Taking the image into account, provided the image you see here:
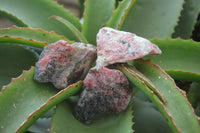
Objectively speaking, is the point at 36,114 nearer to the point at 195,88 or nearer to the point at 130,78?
the point at 130,78

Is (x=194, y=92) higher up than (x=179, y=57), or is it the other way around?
(x=179, y=57)

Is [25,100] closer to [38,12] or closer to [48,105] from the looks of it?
[48,105]

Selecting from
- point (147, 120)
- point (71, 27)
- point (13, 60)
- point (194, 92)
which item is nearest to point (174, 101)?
point (147, 120)

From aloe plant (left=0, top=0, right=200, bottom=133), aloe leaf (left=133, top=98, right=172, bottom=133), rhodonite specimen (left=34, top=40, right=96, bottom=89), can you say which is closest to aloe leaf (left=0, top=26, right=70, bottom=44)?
aloe plant (left=0, top=0, right=200, bottom=133)

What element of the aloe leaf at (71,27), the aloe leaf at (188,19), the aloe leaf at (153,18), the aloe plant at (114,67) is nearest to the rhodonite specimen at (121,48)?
the aloe plant at (114,67)

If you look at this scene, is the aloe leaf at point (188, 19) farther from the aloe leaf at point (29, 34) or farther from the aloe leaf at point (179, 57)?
the aloe leaf at point (29, 34)

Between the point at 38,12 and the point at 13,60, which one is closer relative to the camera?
the point at 13,60

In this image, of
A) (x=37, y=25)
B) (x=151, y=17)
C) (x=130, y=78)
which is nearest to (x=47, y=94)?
(x=130, y=78)
